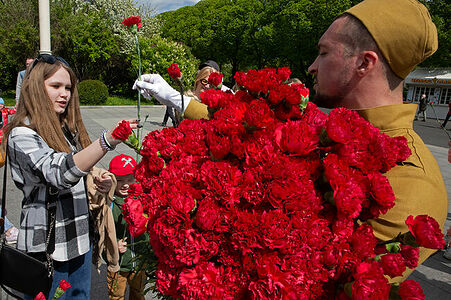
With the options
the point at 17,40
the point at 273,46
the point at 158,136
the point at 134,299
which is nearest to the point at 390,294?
the point at 158,136

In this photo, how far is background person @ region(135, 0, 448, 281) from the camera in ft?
3.19

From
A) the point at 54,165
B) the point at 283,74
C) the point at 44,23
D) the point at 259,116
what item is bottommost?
the point at 54,165

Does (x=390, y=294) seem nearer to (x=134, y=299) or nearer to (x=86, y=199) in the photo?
(x=86, y=199)

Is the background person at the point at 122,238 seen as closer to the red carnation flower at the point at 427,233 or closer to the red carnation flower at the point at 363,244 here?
the red carnation flower at the point at 363,244

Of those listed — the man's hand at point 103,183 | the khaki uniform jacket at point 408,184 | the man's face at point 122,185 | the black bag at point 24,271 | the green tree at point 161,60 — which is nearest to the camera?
the khaki uniform jacket at point 408,184

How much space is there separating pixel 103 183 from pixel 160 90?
101 centimetres

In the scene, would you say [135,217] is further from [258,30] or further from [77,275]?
[258,30]

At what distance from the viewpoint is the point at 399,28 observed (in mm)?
1031

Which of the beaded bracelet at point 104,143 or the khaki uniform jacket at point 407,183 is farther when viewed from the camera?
the beaded bracelet at point 104,143

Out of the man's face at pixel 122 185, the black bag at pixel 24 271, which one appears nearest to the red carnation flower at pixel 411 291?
the black bag at pixel 24 271

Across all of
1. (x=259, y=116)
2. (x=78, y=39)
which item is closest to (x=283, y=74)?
(x=259, y=116)

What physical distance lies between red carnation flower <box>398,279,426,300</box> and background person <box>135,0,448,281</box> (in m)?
0.24

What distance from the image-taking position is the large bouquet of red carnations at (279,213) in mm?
729

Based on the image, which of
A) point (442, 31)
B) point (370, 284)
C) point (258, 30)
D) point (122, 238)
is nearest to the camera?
point (370, 284)
